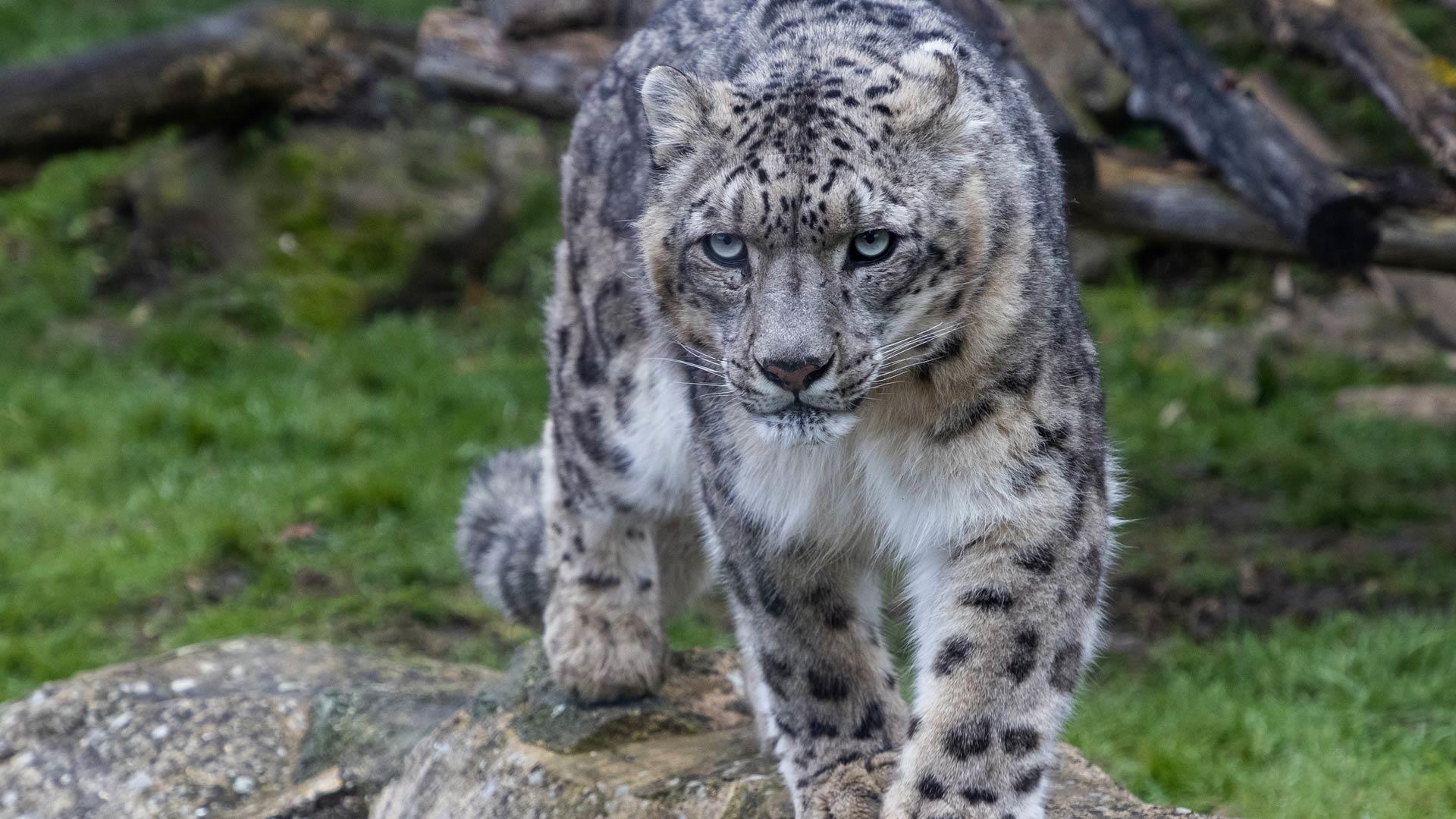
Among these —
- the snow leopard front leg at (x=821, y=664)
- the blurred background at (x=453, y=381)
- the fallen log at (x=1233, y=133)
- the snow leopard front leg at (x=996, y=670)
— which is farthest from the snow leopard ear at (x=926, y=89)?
the fallen log at (x=1233, y=133)

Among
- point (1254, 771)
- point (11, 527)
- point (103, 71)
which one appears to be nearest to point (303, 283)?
point (103, 71)

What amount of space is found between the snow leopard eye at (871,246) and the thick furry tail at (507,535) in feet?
6.83

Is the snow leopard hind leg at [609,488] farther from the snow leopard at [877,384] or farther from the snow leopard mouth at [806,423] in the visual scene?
the snow leopard mouth at [806,423]

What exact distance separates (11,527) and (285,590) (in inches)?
53.1

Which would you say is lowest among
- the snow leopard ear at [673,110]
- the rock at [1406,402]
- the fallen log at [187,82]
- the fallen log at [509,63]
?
the rock at [1406,402]

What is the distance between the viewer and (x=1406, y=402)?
8336 millimetres

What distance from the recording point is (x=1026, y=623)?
304 centimetres

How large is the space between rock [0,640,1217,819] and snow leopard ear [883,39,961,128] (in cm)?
149

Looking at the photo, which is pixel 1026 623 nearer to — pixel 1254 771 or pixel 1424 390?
pixel 1254 771

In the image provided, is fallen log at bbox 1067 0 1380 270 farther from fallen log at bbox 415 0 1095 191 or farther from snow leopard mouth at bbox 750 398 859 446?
snow leopard mouth at bbox 750 398 859 446

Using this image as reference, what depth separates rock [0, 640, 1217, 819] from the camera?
3664mm

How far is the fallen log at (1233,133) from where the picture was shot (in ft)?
17.4

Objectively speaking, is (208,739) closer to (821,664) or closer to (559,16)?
(821,664)

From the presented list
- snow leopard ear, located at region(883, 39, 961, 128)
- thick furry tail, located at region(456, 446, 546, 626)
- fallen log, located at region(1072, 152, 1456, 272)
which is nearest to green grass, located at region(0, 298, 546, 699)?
thick furry tail, located at region(456, 446, 546, 626)
